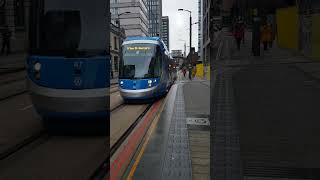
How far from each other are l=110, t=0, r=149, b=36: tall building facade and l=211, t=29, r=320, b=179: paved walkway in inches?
40.2

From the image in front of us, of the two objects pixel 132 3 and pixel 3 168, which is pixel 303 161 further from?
pixel 3 168

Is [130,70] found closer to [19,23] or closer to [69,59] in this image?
[69,59]

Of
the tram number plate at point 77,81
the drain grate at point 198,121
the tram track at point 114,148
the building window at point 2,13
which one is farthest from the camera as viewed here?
the drain grate at point 198,121

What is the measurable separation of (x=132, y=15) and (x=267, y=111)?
1733mm

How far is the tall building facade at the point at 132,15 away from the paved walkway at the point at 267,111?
1.02 meters

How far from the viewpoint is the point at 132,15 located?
4016mm

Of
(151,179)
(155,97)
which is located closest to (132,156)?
(151,179)

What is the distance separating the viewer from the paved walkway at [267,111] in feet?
11.4

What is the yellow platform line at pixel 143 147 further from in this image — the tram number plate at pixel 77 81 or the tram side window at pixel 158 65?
the tram side window at pixel 158 65

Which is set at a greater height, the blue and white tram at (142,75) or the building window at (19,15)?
the building window at (19,15)

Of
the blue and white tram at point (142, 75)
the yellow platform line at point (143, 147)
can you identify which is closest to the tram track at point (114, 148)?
the yellow platform line at point (143, 147)

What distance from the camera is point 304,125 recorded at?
3766mm

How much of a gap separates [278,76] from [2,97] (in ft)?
8.23

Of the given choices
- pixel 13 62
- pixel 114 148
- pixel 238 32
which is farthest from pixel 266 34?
pixel 114 148
